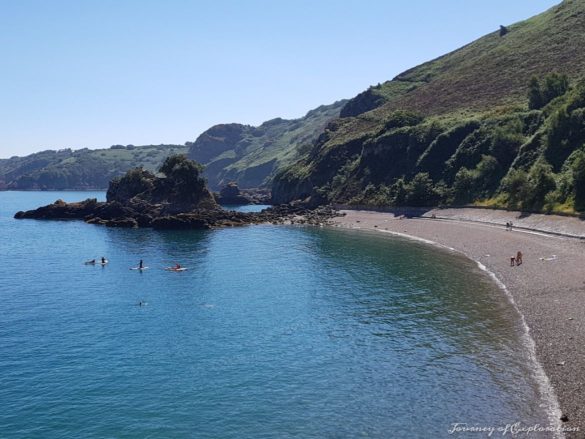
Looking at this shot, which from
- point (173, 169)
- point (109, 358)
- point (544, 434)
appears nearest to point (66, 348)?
point (109, 358)

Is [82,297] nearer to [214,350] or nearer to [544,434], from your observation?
[214,350]

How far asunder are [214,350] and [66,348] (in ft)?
40.9

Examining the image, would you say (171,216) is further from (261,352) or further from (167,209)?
(261,352)

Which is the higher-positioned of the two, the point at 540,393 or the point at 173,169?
the point at 173,169

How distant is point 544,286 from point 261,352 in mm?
32450

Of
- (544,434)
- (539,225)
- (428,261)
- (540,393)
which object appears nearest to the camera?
(544,434)

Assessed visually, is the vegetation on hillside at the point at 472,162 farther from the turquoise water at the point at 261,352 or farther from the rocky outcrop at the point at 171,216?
the turquoise water at the point at 261,352

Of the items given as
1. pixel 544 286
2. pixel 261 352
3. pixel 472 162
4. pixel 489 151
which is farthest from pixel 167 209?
pixel 544 286

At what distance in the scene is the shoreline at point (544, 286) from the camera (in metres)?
31.4

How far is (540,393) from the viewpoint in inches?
1232

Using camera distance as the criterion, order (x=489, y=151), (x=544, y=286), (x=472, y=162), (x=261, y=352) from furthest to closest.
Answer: (x=472, y=162)
(x=489, y=151)
(x=544, y=286)
(x=261, y=352)

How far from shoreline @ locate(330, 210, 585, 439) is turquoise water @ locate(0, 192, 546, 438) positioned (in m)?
1.42

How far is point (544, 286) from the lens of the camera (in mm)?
54250

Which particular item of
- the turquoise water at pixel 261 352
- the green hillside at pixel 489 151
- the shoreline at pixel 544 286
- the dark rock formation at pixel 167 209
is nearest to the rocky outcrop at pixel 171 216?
the dark rock formation at pixel 167 209
